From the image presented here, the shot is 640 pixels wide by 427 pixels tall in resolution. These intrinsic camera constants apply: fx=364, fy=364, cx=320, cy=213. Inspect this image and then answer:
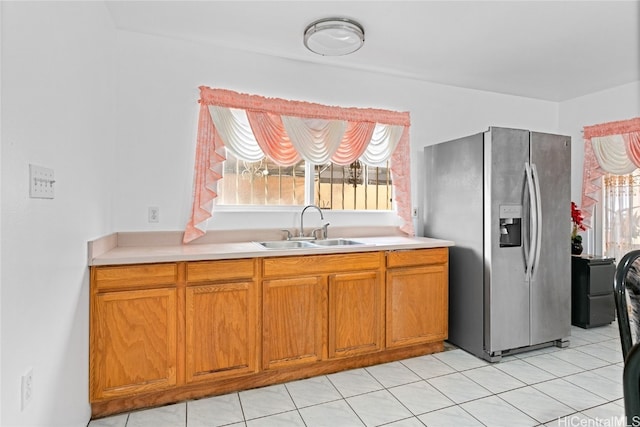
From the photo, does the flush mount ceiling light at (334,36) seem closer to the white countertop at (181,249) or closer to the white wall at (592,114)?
the white countertop at (181,249)

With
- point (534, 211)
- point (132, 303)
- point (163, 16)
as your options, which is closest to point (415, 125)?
point (534, 211)

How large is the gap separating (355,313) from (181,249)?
4.36 ft

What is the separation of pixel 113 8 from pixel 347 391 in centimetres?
294

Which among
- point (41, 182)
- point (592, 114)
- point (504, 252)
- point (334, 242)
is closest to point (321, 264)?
point (334, 242)

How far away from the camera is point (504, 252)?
113 inches

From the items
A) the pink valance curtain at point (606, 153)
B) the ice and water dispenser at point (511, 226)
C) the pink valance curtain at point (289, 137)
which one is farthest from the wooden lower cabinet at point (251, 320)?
the pink valance curtain at point (606, 153)

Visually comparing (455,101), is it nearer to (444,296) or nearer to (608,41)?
(608,41)

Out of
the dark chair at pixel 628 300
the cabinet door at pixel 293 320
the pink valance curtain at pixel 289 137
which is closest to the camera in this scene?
the dark chair at pixel 628 300

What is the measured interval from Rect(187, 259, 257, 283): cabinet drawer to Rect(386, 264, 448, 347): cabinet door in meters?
1.10

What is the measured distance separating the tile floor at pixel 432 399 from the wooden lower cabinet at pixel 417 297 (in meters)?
0.21

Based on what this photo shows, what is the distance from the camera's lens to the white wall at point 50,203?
1.14m

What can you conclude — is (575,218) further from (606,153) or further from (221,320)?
(221,320)

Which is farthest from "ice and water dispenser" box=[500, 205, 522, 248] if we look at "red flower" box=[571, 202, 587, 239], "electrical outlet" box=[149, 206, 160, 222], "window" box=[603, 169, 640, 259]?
"electrical outlet" box=[149, 206, 160, 222]

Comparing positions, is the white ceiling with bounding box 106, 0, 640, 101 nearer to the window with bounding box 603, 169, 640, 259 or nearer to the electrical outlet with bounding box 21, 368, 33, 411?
the window with bounding box 603, 169, 640, 259
